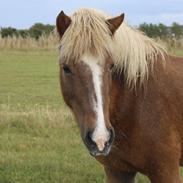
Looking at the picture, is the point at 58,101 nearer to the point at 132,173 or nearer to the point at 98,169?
Result: the point at 98,169

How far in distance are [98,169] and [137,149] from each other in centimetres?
233

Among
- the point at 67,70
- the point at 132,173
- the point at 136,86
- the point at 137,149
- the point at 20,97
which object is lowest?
the point at 20,97

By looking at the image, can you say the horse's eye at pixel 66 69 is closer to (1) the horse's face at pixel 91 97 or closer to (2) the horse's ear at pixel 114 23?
(1) the horse's face at pixel 91 97

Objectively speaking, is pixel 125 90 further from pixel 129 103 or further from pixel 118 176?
pixel 118 176

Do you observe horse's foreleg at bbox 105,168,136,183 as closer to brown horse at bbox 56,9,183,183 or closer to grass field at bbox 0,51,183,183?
brown horse at bbox 56,9,183,183

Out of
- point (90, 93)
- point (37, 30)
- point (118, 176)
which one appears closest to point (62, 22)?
point (90, 93)

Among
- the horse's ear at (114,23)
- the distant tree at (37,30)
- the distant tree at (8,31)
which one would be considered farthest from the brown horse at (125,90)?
the distant tree at (8,31)

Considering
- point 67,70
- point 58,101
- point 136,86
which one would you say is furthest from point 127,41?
point 58,101

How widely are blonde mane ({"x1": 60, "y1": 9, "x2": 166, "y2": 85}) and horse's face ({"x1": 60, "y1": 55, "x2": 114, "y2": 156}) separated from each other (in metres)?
0.08

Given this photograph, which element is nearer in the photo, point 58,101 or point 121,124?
A: point 121,124

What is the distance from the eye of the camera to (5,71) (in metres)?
19.5

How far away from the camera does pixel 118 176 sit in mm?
4254

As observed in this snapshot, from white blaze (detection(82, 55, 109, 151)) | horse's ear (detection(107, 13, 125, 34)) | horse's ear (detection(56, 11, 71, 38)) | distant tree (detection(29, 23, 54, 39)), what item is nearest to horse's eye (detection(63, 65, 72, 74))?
white blaze (detection(82, 55, 109, 151))

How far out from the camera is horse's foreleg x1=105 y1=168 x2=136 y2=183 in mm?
4238
